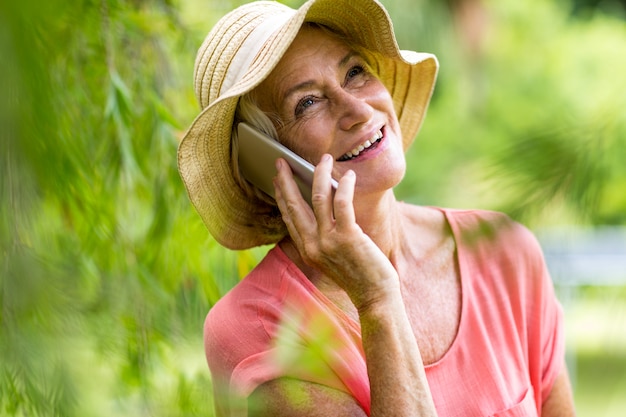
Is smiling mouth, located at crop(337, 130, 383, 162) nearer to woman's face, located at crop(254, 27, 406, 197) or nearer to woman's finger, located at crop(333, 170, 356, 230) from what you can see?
woman's face, located at crop(254, 27, 406, 197)

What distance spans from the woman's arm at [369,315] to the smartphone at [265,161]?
74 millimetres

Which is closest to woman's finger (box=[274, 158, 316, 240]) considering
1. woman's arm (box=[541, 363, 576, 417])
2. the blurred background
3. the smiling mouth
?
the smiling mouth

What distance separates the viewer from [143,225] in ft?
6.98

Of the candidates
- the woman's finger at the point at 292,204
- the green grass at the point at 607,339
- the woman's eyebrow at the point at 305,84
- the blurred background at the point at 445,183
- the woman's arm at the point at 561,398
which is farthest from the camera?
the woman's arm at the point at 561,398

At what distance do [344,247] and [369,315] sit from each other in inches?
5.7

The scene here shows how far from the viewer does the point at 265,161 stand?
6.12 feet

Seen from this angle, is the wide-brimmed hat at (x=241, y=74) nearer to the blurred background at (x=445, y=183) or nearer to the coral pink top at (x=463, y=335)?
the coral pink top at (x=463, y=335)

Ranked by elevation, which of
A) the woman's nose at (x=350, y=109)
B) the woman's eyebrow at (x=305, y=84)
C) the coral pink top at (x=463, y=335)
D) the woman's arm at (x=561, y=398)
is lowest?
the woman's arm at (x=561, y=398)

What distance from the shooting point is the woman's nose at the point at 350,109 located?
1750 mm

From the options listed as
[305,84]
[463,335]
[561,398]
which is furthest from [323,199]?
[561,398]

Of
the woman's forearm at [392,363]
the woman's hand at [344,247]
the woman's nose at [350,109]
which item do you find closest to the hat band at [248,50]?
the woman's nose at [350,109]

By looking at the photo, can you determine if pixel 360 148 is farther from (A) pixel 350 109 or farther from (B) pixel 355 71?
(B) pixel 355 71

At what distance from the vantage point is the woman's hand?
1610mm

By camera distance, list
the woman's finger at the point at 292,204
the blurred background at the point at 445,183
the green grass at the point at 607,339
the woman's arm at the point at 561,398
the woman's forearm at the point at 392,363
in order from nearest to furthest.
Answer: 1. the blurred background at the point at 445,183
2. the green grass at the point at 607,339
3. the woman's forearm at the point at 392,363
4. the woman's finger at the point at 292,204
5. the woman's arm at the point at 561,398
